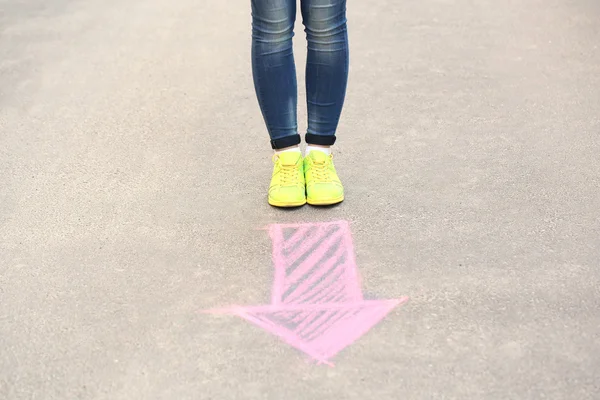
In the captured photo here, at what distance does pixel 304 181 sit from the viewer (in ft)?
8.72

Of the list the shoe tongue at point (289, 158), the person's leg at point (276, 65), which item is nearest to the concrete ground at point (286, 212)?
the shoe tongue at point (289, 158)

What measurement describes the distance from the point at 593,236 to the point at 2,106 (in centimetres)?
244

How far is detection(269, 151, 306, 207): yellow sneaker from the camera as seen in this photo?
8.50 ft

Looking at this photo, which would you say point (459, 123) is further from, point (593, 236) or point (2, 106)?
point (2, 106)

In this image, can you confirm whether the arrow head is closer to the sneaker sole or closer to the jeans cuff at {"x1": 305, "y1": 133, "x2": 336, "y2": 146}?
the sneaker sole

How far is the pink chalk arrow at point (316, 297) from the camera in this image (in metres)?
2.01

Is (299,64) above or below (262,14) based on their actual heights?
below

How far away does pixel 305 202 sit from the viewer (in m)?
2.63

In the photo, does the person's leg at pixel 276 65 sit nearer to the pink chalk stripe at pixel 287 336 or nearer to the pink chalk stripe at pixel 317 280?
the pink chalk stripe at pixel 317 280

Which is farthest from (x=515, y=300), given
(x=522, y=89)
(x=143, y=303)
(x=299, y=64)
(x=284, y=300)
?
(x=299, y=64)

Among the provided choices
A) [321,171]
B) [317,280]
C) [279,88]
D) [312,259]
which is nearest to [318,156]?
[321,171]

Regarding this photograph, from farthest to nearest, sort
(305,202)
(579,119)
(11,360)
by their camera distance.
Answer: (579,119) < (305,202) < (11,360)

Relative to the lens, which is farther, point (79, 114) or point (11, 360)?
point (79, 114)

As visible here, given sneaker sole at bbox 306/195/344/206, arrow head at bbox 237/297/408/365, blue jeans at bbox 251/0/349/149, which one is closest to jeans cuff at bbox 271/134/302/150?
blue jeans at bbox 251/0/349/149
